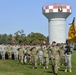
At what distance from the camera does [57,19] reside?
5641 centimetres

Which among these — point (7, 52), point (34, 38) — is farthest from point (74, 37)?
point (34, 38)

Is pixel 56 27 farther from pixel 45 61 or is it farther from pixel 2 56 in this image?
pixel 45 61

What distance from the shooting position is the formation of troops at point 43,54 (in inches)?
760

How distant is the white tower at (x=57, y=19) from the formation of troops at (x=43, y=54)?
20201 millimetres

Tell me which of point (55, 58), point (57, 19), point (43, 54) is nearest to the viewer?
point (55, 58)

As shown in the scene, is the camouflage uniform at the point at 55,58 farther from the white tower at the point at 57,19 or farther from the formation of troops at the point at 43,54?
the white tower at the point at 57,19

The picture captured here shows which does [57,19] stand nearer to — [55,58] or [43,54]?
[43,54]

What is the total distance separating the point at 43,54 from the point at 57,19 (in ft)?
106

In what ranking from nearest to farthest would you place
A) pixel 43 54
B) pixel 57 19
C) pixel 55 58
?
pixel 55 58 < pixel 43 54 < pixel 57 19

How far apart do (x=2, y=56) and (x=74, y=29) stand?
11858mm

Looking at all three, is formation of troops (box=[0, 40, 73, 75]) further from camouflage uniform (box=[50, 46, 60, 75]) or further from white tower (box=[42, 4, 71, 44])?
white tower (box=[42, 4, 71, 44])

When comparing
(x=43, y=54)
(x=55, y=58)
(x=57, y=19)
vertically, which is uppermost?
(x=57, y=19)

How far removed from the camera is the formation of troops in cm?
1930

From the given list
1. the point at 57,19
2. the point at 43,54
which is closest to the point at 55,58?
the point at 43,54
